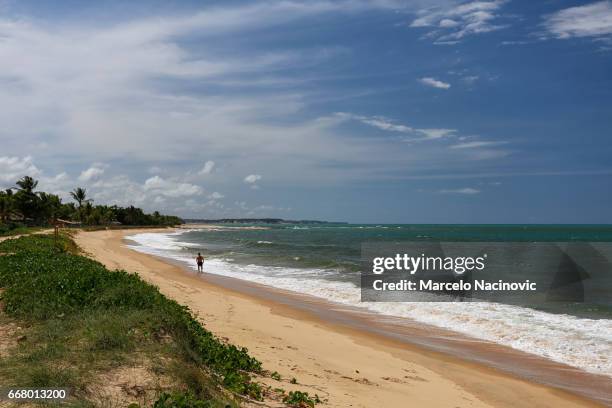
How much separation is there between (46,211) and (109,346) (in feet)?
264

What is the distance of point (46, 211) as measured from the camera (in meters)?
77.3

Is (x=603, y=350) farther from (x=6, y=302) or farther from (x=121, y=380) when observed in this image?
(x=6, y=302)

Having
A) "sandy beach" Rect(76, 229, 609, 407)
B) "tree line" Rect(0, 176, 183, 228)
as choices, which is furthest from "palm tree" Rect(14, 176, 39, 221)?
"sandy beach" Rect(76, 229, 609, 407)

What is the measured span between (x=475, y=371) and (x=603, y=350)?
434 centimetres

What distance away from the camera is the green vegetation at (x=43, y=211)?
214 ft

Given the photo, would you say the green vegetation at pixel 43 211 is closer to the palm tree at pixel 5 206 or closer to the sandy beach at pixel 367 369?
the palm tree at pixel 5 206

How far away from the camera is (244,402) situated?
657 centimetres

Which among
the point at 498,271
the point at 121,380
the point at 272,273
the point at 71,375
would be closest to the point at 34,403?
the point at 71,375

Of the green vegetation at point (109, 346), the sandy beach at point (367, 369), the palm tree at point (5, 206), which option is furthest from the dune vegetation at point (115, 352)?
the palm tree at point (5, 206)

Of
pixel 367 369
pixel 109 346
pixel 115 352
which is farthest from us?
pixel 367 369

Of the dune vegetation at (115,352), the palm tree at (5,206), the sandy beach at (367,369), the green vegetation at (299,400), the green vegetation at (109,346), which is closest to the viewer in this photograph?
the dune vegetation at (115,352)

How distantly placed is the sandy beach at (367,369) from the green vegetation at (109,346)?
1.26 m

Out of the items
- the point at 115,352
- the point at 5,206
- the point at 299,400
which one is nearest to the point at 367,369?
the point at 299,400

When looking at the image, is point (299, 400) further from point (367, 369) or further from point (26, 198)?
point (26, 198)
